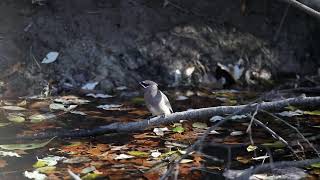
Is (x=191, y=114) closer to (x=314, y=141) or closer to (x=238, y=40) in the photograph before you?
(x=314, y=141)

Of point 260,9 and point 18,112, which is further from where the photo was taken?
point 260,9

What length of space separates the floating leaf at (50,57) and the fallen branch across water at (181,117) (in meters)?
1.58

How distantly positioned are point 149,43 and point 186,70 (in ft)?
1.52

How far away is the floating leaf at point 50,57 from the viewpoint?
5.39 m

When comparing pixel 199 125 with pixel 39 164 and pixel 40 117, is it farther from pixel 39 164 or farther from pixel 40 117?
pixel 39 164

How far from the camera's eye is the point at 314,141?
4.04 metres

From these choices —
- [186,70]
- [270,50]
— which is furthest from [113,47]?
[270,50]

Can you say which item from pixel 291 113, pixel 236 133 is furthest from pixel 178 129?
pixel 291 113

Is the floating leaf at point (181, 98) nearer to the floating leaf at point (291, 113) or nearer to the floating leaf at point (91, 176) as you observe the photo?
the floating leaf at point (291, 113)

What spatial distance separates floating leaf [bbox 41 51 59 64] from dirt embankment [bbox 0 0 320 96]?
5cm

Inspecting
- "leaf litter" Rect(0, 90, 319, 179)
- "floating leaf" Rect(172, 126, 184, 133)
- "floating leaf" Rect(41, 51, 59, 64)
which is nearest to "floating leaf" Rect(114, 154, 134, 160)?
"leaf litter" Rect(0, 90, 319, 179)

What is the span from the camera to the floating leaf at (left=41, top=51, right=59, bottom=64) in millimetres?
5395

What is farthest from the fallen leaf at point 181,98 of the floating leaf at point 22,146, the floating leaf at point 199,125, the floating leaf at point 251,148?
the floating leaf at point 22,146

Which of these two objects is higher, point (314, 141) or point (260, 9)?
point (260, 9)
